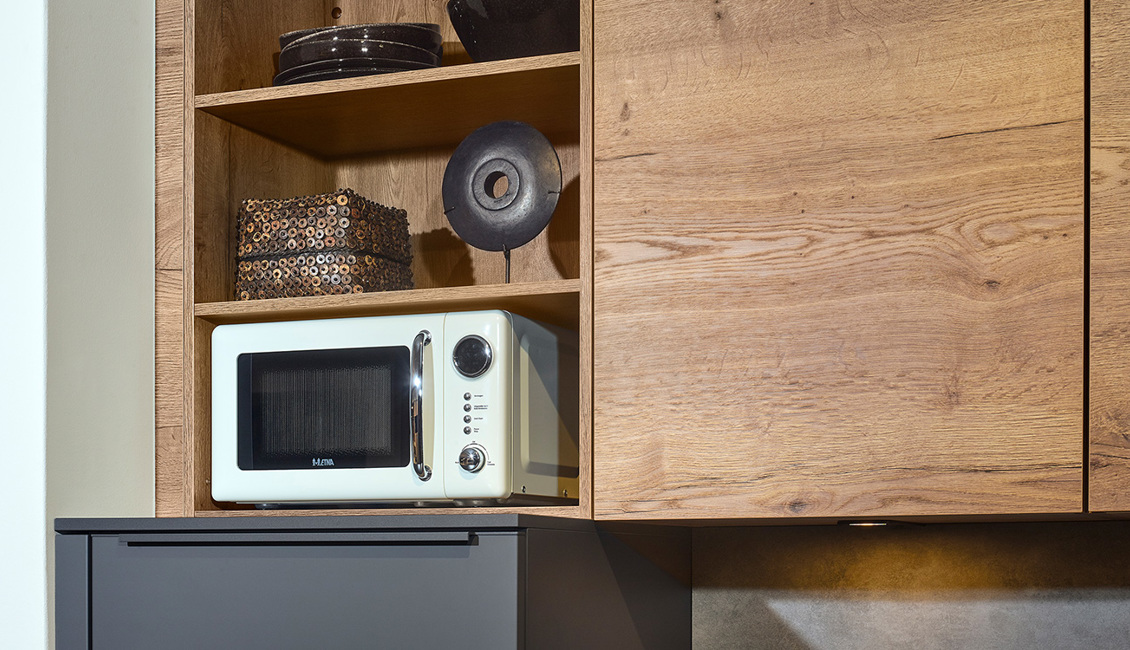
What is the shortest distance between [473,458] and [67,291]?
566 mm

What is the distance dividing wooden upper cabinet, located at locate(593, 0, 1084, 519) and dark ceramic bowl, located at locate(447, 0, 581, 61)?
0.68 ft

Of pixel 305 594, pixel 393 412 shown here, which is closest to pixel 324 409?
Answer: pixel 393 412

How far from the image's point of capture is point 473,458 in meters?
1.43

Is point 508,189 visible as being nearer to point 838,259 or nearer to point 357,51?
point 357,51

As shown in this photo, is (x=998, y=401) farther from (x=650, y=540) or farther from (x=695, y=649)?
(x=695, y=649)

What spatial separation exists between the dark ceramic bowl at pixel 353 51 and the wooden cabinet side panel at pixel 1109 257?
90cm

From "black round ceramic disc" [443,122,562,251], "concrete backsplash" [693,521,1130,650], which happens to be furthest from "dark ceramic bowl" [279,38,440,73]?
"concrete backsplash" [693,521,1130,650]

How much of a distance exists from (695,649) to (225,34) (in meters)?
1.20

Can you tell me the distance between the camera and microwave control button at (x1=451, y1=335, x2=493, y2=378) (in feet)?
4.72

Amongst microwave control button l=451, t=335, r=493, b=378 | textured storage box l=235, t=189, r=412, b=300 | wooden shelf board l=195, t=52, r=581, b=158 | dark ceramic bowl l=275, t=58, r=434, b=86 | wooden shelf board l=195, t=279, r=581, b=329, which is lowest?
microwave control button l=451, t=335, r=493, b=378

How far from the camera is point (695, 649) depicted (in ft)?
5.89

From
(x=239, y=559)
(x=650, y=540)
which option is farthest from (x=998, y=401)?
(x=239, y=559)

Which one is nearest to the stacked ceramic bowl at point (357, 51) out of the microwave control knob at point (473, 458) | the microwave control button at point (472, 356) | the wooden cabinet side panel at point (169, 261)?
the wooden cabinet side panel at point (169, 261)
